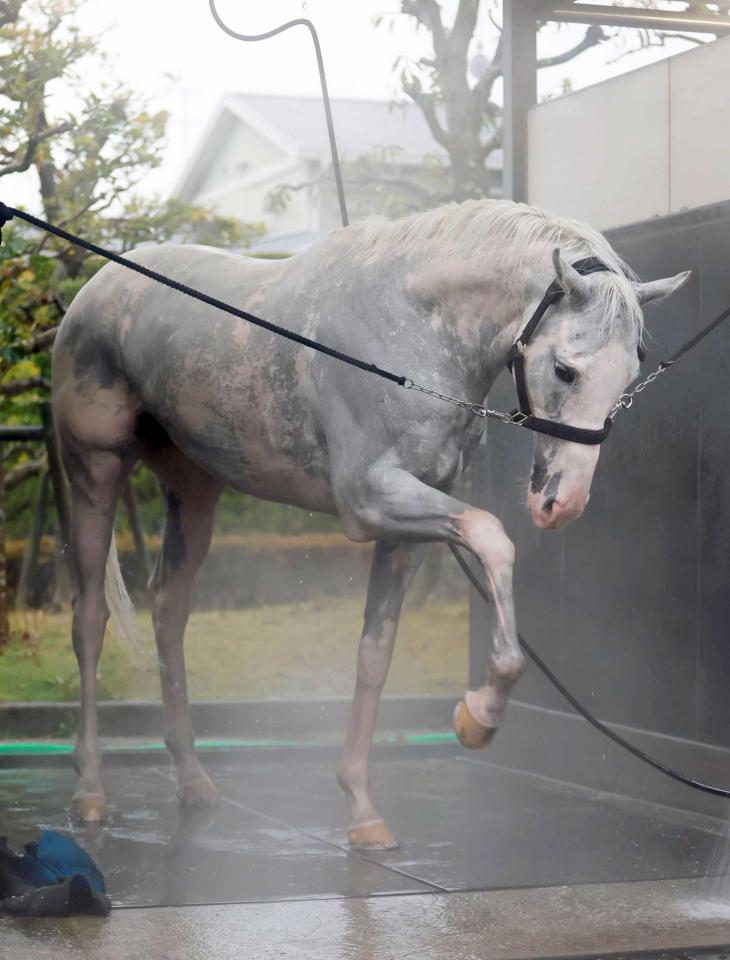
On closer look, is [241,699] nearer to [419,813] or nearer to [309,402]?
[419,813]

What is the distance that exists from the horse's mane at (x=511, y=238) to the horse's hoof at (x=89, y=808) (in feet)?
7.10

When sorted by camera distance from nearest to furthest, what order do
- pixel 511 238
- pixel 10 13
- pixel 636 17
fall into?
pixel 511 238 → pixel 636 17 → pixel 10 13

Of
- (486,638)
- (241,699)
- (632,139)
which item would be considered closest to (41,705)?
(241,699)

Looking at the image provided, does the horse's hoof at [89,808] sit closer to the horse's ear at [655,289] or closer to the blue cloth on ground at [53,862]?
the blue cloth on ground at [53,862]

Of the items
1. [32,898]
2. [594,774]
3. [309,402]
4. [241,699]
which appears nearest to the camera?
[32,898]

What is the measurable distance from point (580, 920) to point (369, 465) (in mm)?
1485

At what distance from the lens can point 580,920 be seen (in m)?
3.92

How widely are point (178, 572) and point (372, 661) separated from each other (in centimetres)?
126

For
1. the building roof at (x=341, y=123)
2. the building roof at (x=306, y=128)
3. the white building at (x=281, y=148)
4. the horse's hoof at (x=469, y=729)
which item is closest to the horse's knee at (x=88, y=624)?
the horse's hoof at (x=469, y=729)

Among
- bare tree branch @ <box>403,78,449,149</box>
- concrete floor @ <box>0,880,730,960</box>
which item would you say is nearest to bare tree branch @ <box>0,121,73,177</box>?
bare tree branch @ <box>403,78,449,149</box>

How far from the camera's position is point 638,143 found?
243 inches

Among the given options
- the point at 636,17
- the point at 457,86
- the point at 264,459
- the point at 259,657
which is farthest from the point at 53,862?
the point at 457,86

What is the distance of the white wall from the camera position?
18.6 ft

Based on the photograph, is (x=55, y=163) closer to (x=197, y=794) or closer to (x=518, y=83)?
(x=518, y=83)
